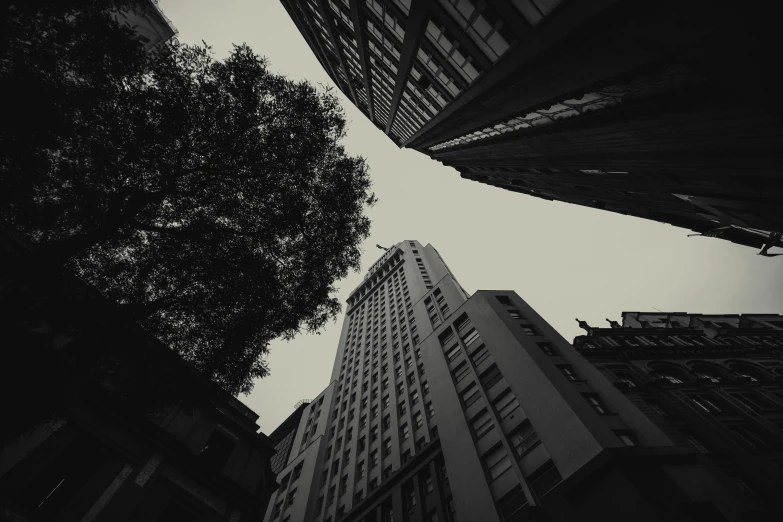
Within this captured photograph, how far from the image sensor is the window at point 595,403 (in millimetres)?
19547

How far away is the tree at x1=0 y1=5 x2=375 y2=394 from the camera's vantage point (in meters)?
11.4

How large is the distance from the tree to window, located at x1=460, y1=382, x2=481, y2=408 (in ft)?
46.1

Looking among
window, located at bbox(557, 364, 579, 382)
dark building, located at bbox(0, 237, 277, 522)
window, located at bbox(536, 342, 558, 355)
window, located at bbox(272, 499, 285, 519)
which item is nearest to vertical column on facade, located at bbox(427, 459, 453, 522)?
window, located at bbox(557, 364, 579, 382)

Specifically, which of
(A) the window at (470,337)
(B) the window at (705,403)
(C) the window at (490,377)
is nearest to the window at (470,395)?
(C) the window at (490,377)

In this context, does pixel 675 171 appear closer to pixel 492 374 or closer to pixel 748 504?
pixel 748 504

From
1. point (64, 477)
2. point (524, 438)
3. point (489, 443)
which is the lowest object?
point (489, 443)

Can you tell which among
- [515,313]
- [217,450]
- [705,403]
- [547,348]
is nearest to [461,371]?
[547,348]

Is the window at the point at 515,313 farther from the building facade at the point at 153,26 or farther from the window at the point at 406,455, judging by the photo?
the building facade at the point at 153,26

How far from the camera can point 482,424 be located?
2223cm

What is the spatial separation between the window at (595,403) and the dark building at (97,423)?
19222 millimetres

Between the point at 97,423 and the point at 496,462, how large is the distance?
64.1ft

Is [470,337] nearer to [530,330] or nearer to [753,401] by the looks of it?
[530,330]

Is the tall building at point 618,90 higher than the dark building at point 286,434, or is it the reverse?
the tall building at point 618,90

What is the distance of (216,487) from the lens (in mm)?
14414
